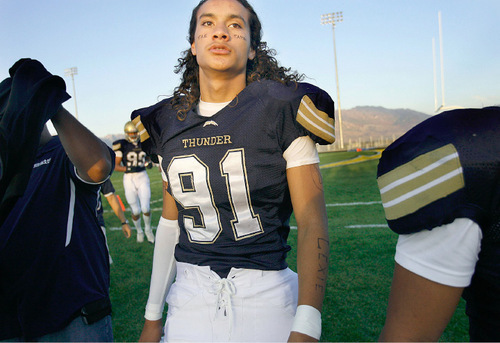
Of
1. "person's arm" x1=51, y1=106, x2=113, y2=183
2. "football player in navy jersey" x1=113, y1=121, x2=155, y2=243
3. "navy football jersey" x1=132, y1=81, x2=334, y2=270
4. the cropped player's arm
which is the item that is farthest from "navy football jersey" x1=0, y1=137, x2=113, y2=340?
"football player in navy jersey" x1=113, y1=121, x2=155, y2=243

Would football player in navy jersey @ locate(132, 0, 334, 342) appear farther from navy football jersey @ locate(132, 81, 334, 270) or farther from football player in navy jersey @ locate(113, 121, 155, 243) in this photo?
football player in navy jersey @ locate(113, 121, 155, 243)

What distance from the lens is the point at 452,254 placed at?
89cm

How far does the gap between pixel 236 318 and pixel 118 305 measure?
3688mm

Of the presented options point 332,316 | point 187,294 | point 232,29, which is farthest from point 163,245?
point 332,316

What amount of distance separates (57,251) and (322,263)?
1325 millimetres

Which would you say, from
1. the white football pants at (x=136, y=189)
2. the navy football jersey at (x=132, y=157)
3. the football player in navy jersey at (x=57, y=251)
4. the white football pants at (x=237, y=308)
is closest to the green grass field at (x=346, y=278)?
the white football pants at (x=136, y=189)

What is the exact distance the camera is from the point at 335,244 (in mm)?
6617

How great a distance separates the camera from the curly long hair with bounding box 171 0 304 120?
1983mm

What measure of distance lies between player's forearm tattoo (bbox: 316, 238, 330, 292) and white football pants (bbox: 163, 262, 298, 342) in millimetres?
199

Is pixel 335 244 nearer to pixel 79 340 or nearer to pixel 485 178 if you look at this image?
pixel 79 340

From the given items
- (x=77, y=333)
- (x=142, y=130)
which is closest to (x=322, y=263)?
(x=142, y=130)

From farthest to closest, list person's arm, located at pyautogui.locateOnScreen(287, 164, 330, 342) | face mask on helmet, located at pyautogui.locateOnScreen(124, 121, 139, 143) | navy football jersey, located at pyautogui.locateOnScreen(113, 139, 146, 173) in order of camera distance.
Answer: face mask on helmet, located at pyautogui.locateOnScreen(124, 121, 139, 143)
navy football jersey, located at pyautogui.locateOnScreen(113, 139, 146, 173)
person's arm, located at pyautogui.locateOnScreen(287, 164, 330, 342)

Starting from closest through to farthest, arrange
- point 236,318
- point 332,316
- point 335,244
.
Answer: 1. point 236,318
2. point 332,316
3. point 335,244

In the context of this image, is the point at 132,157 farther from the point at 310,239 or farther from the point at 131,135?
the point at 310,239
